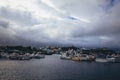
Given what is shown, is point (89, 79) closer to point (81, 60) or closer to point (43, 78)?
point (43, 78)

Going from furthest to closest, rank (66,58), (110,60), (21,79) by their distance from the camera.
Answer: (66,58)
(110,60)
(21,79)

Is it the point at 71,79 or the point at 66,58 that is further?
the point at 66,58

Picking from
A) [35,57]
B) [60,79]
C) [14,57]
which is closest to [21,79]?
[60,79]

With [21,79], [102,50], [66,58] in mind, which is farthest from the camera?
[102,50]

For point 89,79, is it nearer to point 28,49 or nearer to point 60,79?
point 60,79

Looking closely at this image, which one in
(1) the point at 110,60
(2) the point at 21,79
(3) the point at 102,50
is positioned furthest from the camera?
(3) the point at 102,50

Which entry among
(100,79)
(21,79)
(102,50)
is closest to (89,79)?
(100,79)

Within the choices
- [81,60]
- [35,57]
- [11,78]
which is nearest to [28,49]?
[35,57]

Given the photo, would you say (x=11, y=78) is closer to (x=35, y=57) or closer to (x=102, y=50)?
(x=35, y=57)

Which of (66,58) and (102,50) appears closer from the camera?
(66,58)
